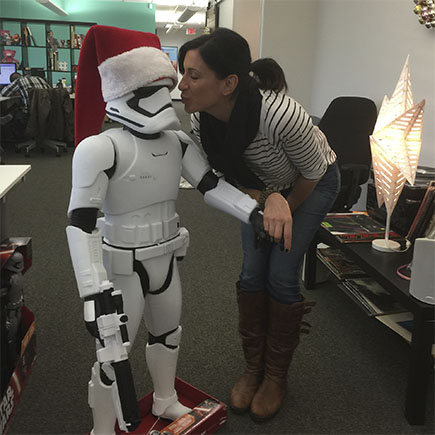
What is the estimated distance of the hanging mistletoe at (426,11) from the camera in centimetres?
246

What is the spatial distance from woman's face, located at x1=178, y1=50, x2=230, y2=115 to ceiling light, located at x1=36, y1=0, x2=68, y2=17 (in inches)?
303

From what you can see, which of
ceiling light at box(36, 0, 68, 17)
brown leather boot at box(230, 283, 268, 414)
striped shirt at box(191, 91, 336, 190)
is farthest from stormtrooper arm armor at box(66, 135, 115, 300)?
ceiling light at box(36, 0, 68, 17)

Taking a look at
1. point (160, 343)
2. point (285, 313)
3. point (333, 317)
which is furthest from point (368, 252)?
point (160, 343)

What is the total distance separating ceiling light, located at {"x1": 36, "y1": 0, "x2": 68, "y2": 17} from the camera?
7891mm

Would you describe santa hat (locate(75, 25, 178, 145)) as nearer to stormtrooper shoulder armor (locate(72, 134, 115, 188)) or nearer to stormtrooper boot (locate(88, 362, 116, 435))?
stormtrooper shoulder armor (locate(72, 134, 115, 188))

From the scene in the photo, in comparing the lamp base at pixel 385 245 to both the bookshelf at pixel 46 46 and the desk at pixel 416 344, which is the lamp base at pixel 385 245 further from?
the bookshelf at pixel 46 46

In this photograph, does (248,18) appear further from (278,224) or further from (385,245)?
(278,224)

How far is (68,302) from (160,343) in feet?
3.57

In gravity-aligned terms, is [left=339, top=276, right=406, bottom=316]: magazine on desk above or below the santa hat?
below

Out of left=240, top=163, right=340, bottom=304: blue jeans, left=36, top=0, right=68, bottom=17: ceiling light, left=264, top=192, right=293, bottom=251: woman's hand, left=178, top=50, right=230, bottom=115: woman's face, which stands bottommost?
left=240, top=163, right=340, bottom=304: blue jeans

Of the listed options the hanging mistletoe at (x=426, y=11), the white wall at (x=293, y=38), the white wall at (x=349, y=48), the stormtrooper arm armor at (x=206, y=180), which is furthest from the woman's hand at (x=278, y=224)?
the white wall at (x=293, y=38)

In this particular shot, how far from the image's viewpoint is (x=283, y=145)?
1.29 metres

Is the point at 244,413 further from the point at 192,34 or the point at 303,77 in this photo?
the point at 192,34

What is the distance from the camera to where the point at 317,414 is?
1587 millimetres
